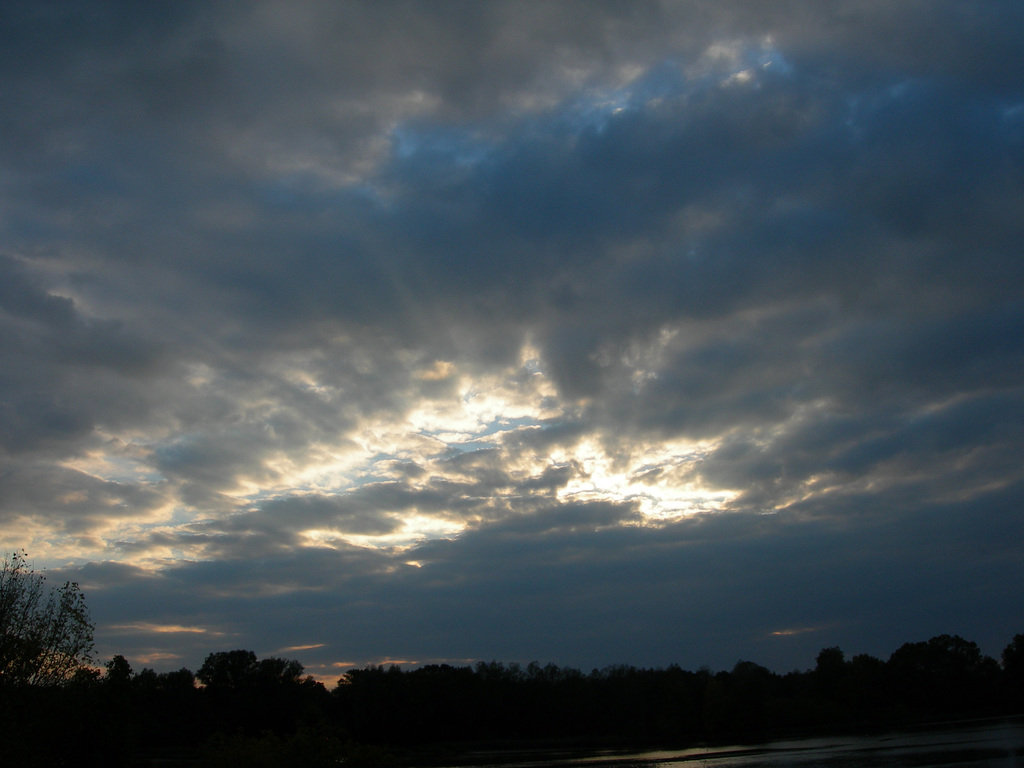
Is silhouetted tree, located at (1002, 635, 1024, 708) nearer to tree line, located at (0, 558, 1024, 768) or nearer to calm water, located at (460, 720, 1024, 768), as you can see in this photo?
tree line, located at (0, 558, 1024, 768)

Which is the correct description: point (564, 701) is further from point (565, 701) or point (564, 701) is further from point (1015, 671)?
point (1015, 671)

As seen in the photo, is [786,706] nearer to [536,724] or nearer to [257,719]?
[536,724]

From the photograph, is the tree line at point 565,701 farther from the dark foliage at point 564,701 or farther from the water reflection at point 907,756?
the water reflection at point 907,756

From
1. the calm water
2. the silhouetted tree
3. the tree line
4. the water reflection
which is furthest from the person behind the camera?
the silhouetted tree

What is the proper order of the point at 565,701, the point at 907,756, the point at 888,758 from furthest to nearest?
the point at 565,701, the point at 907,756, the point at 888,758

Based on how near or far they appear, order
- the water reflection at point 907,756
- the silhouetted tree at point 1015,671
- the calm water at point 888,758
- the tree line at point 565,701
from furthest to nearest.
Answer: the silhouetted tree at point 1015,671 → the tree line at point 565,701 → the calm water at point 888,758 → the water reflection at point 907,756

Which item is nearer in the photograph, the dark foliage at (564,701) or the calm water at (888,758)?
the calm water at (888,758)

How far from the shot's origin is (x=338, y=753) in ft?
93.2

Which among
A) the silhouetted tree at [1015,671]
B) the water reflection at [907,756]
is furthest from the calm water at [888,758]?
the silhouetted tree at [1015,671]

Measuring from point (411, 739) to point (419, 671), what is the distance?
17176mm

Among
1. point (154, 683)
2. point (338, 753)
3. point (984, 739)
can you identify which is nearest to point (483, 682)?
point (154, 683)

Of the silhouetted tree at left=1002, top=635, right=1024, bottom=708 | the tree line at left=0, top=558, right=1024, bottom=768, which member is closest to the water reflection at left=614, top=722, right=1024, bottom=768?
the tree line at left=0, top=558, right=1024, bottom=768

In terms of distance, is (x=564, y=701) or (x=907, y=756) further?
(x=564, y=701)

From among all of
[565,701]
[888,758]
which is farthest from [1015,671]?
[888,758]
